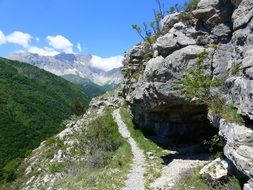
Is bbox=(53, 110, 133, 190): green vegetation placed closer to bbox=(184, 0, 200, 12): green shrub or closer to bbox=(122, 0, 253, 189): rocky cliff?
bbox=(122, 0, 253, 189): rocky cliff

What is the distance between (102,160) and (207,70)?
14.8 m

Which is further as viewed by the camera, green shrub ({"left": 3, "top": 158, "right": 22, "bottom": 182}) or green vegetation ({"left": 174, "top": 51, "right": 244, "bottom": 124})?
green shrub ({"left": 3, "top": 158, "right": 22, "bottom": 182})

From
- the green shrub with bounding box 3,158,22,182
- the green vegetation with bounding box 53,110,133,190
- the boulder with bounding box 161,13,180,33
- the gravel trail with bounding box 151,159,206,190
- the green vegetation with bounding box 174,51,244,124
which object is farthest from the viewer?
the green shrub with bounding box 3,158,22,182

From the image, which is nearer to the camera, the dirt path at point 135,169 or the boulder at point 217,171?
the boulder at point 217,171

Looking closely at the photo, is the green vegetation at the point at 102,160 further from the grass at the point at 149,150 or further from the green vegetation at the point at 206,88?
the green vegetation at the point at 206,88

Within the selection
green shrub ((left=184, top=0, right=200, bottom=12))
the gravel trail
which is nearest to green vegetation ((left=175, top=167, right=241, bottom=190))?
the gravel trail

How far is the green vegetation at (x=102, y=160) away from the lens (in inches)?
1178

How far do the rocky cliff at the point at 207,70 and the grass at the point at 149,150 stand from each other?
2.23 m

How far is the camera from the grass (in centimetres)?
3025

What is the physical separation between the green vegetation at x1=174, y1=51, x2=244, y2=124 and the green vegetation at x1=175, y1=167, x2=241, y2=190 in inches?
143

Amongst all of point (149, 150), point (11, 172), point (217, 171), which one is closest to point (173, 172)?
point (217, 171)

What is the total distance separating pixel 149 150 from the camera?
4150cm

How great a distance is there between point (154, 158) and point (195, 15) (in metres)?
14.2

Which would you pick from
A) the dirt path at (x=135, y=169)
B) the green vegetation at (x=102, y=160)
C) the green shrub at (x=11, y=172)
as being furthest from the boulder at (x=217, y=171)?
the green shrub at (x=11, y=172)
